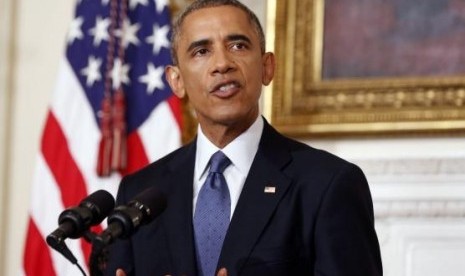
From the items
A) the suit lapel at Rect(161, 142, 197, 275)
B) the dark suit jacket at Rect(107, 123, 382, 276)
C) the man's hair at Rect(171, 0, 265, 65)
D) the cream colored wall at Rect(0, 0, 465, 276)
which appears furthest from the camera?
the cream colored wall at Rect(0, 0, 465, 276)

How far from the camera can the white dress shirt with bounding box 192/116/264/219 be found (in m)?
2.31

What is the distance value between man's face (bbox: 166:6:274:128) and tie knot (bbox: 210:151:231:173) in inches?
3.1

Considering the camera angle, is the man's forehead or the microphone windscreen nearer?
the microphone windscreen

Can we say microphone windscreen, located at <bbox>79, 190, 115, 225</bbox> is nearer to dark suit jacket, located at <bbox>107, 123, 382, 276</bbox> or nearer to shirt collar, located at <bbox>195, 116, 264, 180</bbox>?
dark suit jacket, located at <bbox>107, 123, 382, 276</bbox>

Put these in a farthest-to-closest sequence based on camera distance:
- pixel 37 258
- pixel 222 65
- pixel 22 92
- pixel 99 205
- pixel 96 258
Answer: pixel 22 92, pixel 37 258, pixel 222 65, pixel 99 205, pixel 96 258

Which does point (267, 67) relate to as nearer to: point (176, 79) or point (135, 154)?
point (176, 79)

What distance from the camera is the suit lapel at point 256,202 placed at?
2.13 meters

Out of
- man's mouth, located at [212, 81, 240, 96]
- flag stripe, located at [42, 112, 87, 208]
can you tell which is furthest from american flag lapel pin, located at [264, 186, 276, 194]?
flag stripe, located at [42, 112, 87, 208]

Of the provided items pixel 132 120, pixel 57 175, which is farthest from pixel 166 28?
pixel 57 175

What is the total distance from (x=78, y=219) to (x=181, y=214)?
458 mm

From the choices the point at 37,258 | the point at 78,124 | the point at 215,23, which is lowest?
the point at 37,258

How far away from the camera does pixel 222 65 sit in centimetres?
228

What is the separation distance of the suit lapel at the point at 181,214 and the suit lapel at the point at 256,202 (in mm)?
103

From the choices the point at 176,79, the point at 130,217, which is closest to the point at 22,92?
the point at 176,79
